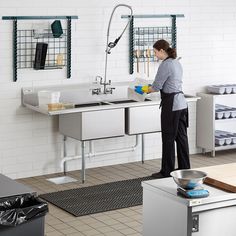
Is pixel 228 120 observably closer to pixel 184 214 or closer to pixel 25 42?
pixel 25 42

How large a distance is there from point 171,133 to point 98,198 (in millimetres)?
1163

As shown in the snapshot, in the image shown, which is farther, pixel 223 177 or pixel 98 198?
pixel 98 198

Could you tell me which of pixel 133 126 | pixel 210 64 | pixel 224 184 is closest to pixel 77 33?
pixel 133 126

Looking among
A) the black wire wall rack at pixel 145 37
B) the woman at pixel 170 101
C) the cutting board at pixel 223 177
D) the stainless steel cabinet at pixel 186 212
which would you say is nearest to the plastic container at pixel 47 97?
the woman at pixel 170 101

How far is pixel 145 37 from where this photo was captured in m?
8.77

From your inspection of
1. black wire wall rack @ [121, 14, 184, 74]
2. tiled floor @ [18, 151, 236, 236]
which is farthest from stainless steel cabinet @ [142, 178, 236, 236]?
black wire wall rack @ [121, 14, 184, 74]

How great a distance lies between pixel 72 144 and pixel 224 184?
12.8ft

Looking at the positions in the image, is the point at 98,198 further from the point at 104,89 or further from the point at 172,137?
the point at 104,89

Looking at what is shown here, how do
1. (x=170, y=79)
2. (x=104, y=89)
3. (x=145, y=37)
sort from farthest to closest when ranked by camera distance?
(x=145, y=37)
(x=104, y=89)
(x=170, y=79)

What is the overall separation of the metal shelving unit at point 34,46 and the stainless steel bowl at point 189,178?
361 centimetres

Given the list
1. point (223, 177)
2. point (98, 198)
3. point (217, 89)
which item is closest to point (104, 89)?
point (98, 198)

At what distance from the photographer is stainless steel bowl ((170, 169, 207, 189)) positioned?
14.8ft

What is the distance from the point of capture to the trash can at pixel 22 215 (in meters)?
4.48

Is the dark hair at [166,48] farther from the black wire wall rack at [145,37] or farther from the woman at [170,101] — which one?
the black wire wall rack at [145,37]
